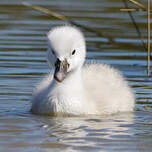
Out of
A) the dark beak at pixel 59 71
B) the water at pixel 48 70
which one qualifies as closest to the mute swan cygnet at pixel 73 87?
the dark beak at pixel 59 71

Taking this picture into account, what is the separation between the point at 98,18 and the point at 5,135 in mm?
9310

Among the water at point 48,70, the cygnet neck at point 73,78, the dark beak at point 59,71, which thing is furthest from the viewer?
the cygnet neck at point 73,78

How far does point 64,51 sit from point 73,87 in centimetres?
67

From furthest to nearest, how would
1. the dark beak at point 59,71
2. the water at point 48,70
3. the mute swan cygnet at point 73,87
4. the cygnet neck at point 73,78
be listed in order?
the cygnet neck at point 73,78
the mute swan cygnet at point 73,87
the dark beak at point 59,71
the water at point 48,70

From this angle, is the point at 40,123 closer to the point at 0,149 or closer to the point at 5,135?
the point at 5,135

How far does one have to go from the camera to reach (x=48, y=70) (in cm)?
1189

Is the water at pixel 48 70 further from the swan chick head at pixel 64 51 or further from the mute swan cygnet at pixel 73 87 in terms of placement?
the swan chick head at pixel 64 51

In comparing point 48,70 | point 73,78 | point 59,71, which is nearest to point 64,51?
point 59,71

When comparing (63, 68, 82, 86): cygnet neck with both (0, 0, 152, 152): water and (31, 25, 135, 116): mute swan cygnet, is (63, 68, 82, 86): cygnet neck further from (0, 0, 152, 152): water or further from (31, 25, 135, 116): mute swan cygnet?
(0, 0, 152, 152): water

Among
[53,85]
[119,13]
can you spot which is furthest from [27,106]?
[119,13]

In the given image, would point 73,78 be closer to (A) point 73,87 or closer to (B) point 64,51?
(A) point 73,87

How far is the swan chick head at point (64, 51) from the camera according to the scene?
8469 mm

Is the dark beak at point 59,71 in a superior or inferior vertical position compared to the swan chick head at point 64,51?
inferior

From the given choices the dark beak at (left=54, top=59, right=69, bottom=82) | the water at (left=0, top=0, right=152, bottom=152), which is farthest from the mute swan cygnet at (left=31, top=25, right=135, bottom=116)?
the water at (left=0, top=0, right=152, bottom=152)
